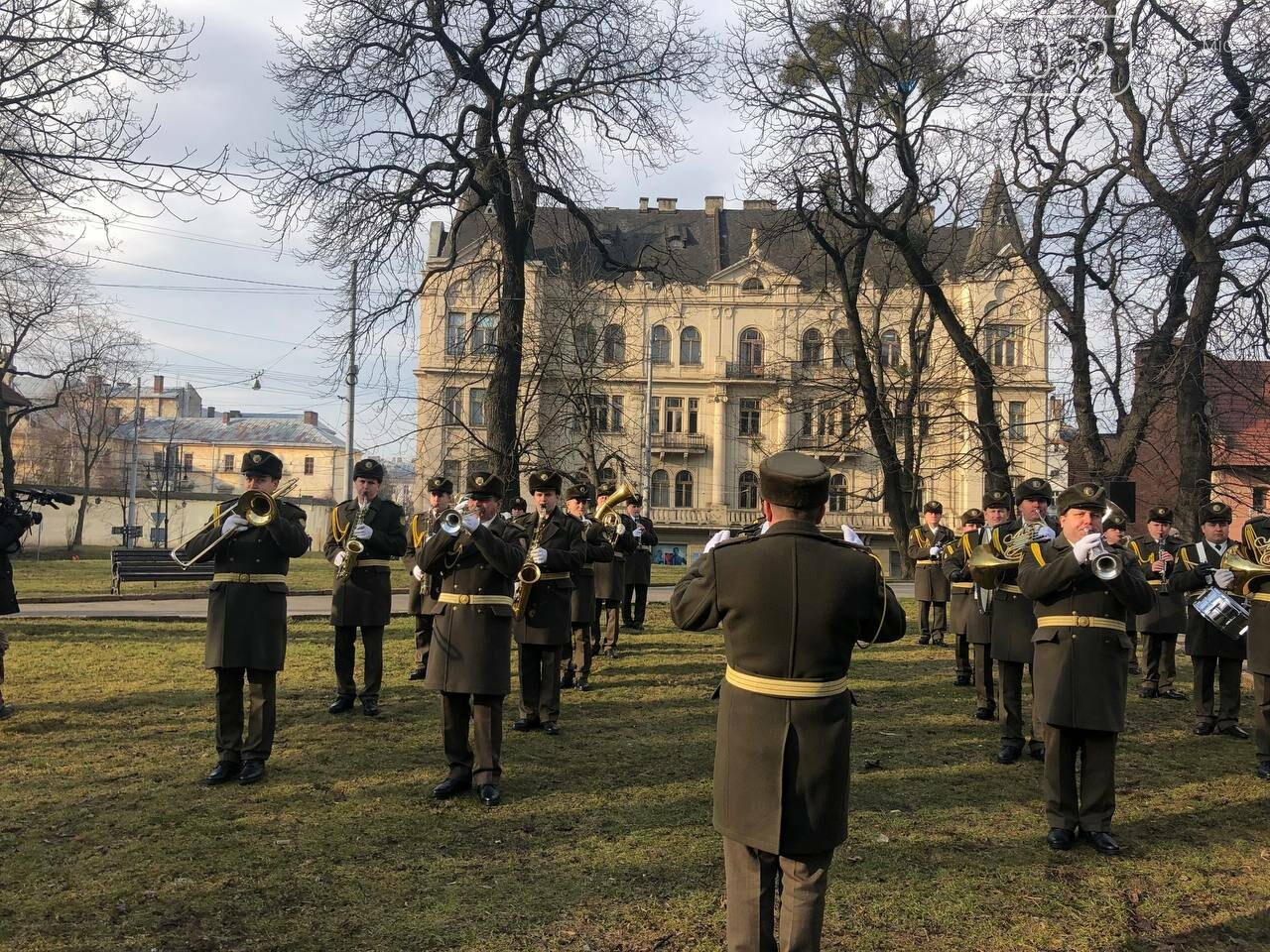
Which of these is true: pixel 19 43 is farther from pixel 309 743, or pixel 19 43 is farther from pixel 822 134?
pixel 822 134

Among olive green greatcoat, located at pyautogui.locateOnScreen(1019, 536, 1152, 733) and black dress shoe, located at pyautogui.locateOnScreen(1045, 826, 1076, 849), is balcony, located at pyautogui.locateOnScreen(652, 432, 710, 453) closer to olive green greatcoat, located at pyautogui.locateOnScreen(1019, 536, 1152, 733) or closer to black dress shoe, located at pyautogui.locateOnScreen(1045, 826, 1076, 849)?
olive green greatcoat, located at pyautogui.locateOnScreen(1019, 536, 1152, 733)

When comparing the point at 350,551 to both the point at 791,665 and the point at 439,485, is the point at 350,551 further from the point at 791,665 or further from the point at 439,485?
the point at 791,665

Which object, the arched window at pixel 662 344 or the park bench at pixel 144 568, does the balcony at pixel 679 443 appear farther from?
the park bench at pixel 144 568

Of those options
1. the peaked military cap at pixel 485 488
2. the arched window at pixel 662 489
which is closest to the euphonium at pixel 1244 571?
the peaked military cap at pixel 485 488

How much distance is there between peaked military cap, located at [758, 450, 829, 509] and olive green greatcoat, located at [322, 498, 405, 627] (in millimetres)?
5952

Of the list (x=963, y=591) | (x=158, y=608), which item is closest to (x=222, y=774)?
(x=963, y=591)

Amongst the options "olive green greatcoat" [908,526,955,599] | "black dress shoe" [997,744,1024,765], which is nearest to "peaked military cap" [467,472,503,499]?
"black dress shoe" [997,744,1024,765]

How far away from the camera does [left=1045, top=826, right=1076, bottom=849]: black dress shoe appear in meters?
5.86

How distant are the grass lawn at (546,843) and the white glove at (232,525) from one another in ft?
5.56

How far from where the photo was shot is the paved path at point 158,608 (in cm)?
1575

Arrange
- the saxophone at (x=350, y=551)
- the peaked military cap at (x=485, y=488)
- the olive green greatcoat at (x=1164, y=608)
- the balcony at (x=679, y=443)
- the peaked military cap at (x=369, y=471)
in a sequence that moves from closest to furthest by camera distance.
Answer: the peaked military cap at (x=485, y=488), the saxophone at (x=350, y=551), the peaked military cap at (x=369, y=471), the olive green greatcoat at (x=1164, y=608), the balcony at (x=679, y=443)

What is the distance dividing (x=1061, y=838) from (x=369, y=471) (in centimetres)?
641

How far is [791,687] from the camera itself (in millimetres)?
3850

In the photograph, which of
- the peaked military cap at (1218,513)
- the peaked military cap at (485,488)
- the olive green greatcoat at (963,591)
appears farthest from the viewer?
the peaked military cap at (1218,513)
